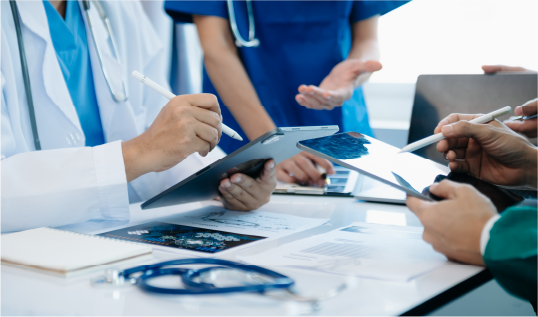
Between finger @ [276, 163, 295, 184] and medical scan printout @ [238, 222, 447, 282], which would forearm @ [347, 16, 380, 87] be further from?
medical scan printout @ [238, 222, 447, 282]

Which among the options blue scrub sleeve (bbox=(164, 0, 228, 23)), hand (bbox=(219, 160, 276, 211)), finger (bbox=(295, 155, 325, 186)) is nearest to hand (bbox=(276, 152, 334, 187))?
finger (bbox=(295, 155, 325, 186))

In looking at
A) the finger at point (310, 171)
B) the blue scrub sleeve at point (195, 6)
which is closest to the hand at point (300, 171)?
the finger at point (310, 171)

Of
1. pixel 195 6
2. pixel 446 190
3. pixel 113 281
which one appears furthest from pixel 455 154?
pixel 195 6

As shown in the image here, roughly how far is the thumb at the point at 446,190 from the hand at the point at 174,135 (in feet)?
1.13

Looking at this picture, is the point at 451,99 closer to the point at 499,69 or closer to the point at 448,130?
the point at 499,69

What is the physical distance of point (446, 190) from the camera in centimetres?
55

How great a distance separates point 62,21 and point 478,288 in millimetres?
953

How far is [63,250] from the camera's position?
53 centimetres

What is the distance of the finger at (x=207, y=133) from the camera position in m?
0.71

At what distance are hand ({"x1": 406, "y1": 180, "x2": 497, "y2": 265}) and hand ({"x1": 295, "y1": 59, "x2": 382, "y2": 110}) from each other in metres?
0.48

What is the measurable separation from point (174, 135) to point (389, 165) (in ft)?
1.08

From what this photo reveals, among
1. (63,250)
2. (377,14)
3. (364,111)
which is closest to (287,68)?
(377,14)

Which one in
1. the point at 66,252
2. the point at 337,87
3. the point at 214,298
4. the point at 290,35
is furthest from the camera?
the point at 290,35

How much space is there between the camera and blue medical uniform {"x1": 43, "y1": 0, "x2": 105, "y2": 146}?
1.00m
